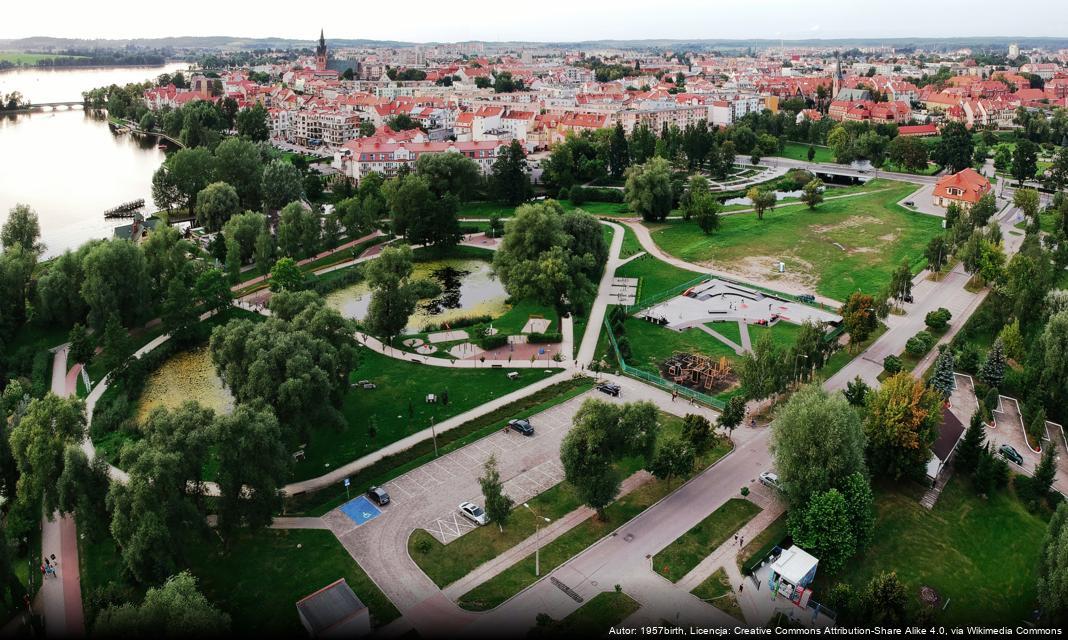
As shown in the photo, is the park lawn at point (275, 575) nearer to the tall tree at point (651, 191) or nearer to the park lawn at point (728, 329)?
the park lawn at point (728, 329)

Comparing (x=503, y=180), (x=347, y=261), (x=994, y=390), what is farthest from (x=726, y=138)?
(x=994, y=390)

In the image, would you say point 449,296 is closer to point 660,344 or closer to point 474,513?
point 660,344

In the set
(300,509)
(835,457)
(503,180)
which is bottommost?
(300,509)

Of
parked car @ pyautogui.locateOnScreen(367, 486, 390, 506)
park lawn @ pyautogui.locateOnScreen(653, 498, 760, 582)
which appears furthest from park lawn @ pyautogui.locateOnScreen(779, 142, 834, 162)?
parked car @ pyautogui.locateOnScreen(367, 486, 390, 506)

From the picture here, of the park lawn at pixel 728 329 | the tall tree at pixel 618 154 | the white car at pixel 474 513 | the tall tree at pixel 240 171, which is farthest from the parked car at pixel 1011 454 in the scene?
the tall tree at pixel 240 171

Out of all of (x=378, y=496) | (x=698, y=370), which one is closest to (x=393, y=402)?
(x=378, y=496)

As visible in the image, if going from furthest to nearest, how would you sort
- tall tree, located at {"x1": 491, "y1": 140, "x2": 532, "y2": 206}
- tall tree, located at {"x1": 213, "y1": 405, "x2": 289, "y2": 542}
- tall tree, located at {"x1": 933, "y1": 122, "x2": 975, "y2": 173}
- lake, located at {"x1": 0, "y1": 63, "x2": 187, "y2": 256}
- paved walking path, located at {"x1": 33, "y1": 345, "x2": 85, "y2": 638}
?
tall tree, located at {"x1": 933, "y1": 122, "x2": 975, "y2": 173} → tall tree, located at {"x1": 491, "y1": 140, "x2": 532, "y2": 206} → lake, located at {"x1": 0, "y1": 63, "x2": 187, "y2": 256} → tall tree, located at {"x1": 213, "y1": 405, "x2": 289, "y2": 542} → paved walking path, located at {"x1": 33, "y1": 345, "x2": 85, "y2": 638}

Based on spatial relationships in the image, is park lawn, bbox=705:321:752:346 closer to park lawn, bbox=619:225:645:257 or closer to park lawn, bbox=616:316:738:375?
park lawn, bbox=616:316:738:375

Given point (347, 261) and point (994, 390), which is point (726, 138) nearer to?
point (347, 261)
